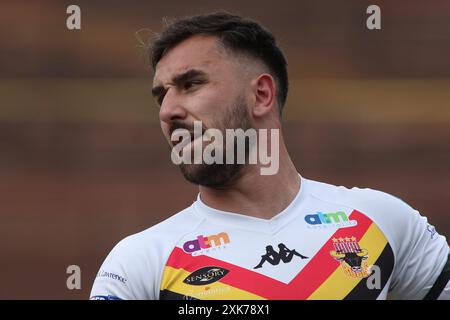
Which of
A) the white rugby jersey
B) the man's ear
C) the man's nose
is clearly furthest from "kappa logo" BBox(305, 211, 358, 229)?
the man's nose

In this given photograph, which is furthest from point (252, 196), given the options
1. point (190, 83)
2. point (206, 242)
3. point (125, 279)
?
point (125, 279)

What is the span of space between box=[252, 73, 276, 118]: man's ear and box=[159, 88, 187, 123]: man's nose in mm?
337

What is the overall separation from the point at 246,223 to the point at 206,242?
0.59 feet

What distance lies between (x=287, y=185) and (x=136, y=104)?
479 cm

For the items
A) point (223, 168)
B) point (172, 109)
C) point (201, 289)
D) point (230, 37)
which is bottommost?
point (201, 289)

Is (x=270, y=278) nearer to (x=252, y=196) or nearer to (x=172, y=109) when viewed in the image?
(x=252, y=196)

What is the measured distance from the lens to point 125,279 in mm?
3170

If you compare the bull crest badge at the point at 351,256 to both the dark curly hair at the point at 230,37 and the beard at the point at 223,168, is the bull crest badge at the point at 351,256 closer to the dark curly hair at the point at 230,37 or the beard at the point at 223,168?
the beard at the point at 223,168

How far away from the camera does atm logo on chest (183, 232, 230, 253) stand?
332 centimetres

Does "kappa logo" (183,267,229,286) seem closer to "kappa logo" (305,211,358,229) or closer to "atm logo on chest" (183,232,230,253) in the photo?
"atm logo on chest" (183,232,230,253)

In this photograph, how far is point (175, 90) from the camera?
3.40 m

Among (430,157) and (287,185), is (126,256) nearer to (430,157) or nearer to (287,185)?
(287,185)

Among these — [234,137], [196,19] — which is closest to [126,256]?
[234,137]
